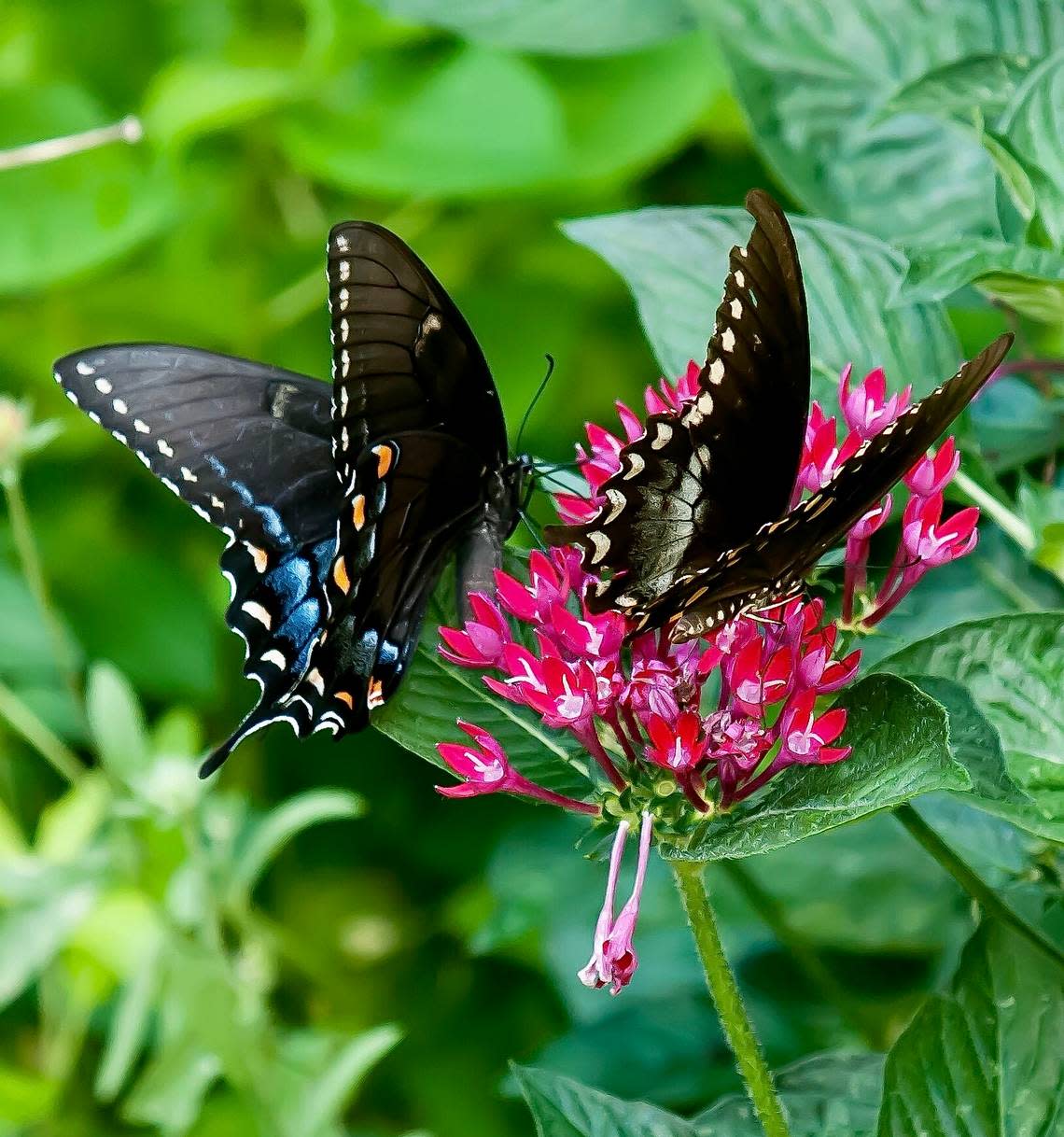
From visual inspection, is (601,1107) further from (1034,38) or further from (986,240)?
(1034,38)

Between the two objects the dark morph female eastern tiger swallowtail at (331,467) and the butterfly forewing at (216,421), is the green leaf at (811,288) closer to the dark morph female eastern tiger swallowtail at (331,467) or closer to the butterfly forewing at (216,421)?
the dark morph female eastern tiger swallowtail at (331,467)

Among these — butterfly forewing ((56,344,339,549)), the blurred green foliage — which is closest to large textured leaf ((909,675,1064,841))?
the blurred green foliage

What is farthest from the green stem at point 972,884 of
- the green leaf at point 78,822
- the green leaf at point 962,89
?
the green leaf at point 78,822

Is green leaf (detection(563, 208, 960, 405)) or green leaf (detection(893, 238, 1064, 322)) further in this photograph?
green leaf (detection(563, 208, 960, 405))

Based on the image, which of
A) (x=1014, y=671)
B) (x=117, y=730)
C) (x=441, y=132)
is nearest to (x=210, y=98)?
(x=441, y=132)

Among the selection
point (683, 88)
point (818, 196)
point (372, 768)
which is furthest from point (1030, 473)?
point (372, 768)

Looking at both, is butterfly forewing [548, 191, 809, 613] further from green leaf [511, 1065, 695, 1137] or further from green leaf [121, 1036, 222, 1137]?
green leaf [121, 1036, 222, 1137]
